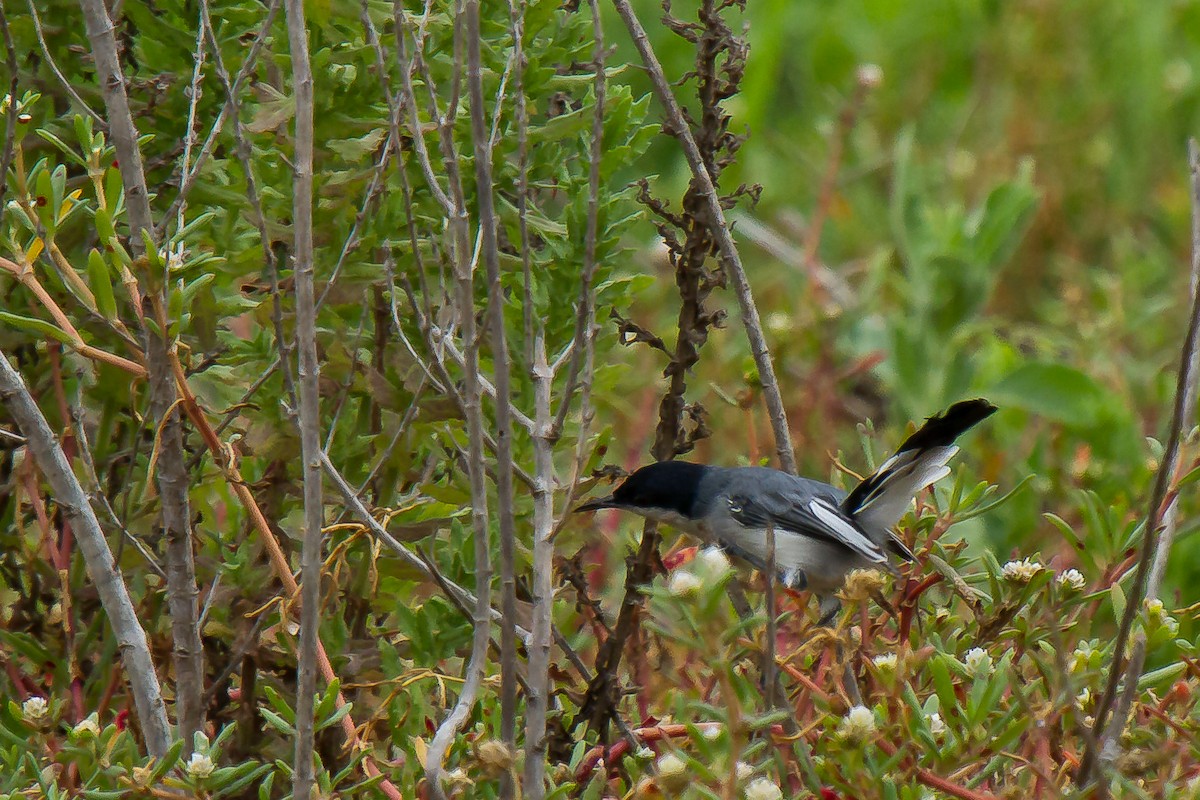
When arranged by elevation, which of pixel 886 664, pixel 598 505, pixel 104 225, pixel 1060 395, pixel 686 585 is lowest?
pixel 1060 395

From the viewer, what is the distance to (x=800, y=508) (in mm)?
3348

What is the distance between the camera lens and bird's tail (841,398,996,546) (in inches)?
113

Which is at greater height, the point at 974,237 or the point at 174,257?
the point at 174,257

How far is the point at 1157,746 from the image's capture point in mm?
2182

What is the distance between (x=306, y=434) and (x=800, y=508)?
5.32ft

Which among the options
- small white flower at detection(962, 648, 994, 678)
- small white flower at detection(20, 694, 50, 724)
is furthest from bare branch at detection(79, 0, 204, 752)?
small white flower at detection(962, 648, 994, 678)

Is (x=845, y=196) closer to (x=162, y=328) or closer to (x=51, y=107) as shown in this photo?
(x=51, y=107)

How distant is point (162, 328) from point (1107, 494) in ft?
9.41

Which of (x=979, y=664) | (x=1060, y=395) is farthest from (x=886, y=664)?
(x=1060, y=395)

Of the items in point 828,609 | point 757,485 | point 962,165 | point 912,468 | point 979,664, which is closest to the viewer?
point 979,664

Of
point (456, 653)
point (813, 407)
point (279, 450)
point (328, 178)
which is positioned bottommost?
point (813, 407)

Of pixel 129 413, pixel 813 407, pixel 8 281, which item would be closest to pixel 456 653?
pixel 129 413

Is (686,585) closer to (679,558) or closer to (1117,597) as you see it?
(1117,597)

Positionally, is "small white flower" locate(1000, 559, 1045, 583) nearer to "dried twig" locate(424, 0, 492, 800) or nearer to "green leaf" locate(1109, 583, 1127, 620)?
"green leaf" locate(1109, 583, 1127, 620)
